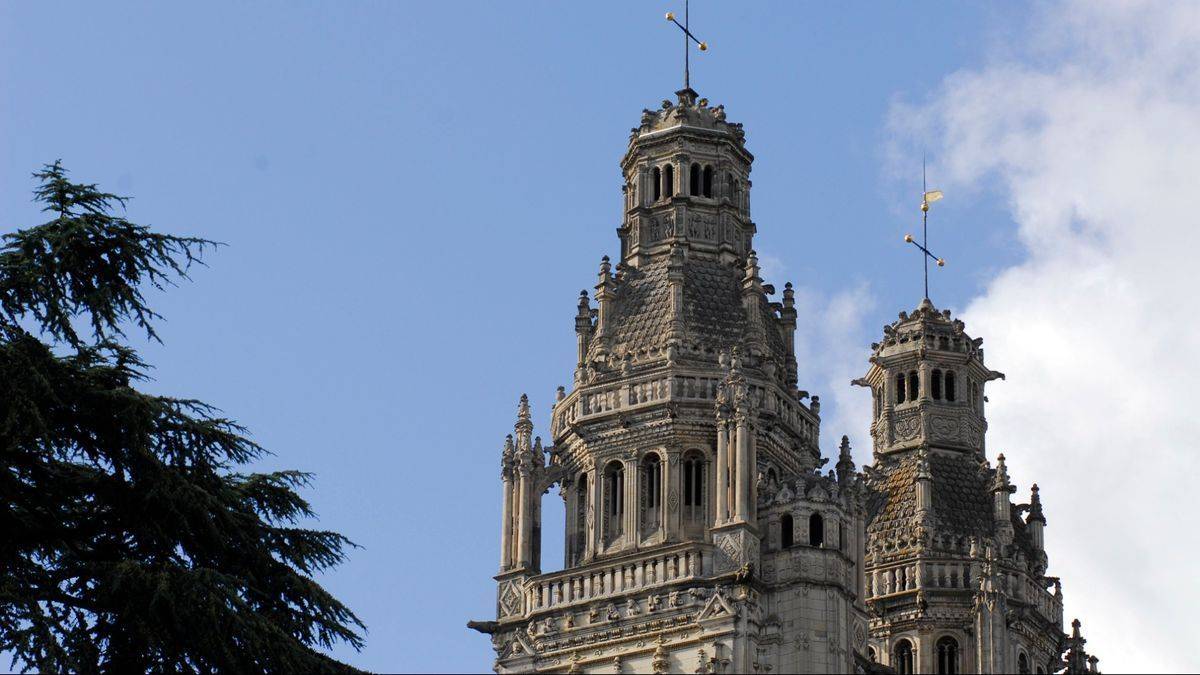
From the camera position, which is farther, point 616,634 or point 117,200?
point 616,634

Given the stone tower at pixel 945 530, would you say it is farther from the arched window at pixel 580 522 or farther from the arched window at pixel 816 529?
the arched window at pixel 580 522

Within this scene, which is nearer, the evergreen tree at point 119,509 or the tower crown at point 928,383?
the evergreen tree at point 119,509

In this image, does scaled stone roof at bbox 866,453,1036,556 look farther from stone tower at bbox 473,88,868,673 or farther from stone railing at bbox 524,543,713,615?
stone railing at bbox 524,543,713,615

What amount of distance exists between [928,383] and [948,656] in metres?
9.84

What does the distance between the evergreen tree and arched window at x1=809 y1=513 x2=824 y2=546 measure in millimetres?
17370

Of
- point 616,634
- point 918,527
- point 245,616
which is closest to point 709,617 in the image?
point 616,634

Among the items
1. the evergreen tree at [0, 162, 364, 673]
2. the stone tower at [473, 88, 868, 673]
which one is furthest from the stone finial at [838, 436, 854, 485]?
the evergreen tree at [0, 162, 364, 673]

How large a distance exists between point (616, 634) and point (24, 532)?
20437 millimetres

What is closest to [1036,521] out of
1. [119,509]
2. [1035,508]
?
[1035,508]

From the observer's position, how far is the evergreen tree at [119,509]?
4994 cm

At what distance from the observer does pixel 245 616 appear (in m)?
50.3

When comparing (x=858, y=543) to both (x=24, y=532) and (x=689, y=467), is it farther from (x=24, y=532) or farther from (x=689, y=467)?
(x=24, y=532)

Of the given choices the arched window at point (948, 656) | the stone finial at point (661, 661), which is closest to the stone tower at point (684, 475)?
the stone finial at point (661, 661)

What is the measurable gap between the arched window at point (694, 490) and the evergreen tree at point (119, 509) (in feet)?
56.1
